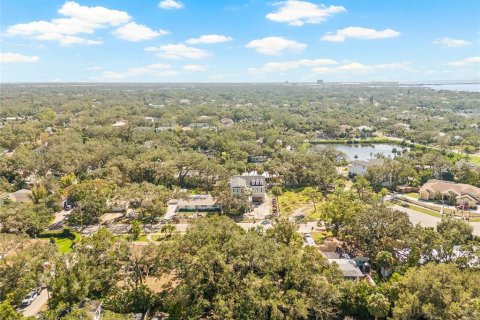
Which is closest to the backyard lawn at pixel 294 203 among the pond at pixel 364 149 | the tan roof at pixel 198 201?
the tan roof at pixel 198 201

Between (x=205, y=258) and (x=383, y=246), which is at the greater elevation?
(x=205, y=258)

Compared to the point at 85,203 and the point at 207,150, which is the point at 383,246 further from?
the point at 207,150

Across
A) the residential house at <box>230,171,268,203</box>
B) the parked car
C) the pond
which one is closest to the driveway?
→ the parked car

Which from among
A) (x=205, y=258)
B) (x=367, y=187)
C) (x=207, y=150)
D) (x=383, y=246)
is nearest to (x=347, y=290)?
(x=383, y=246)

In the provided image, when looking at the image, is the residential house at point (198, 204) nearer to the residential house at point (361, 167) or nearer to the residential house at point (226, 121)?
the residential house at point (361, 167)

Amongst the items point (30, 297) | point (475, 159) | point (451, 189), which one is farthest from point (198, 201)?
point (475, 159)

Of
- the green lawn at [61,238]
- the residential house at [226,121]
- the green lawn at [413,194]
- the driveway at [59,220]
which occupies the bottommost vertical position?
the green lawn at [61,238]
